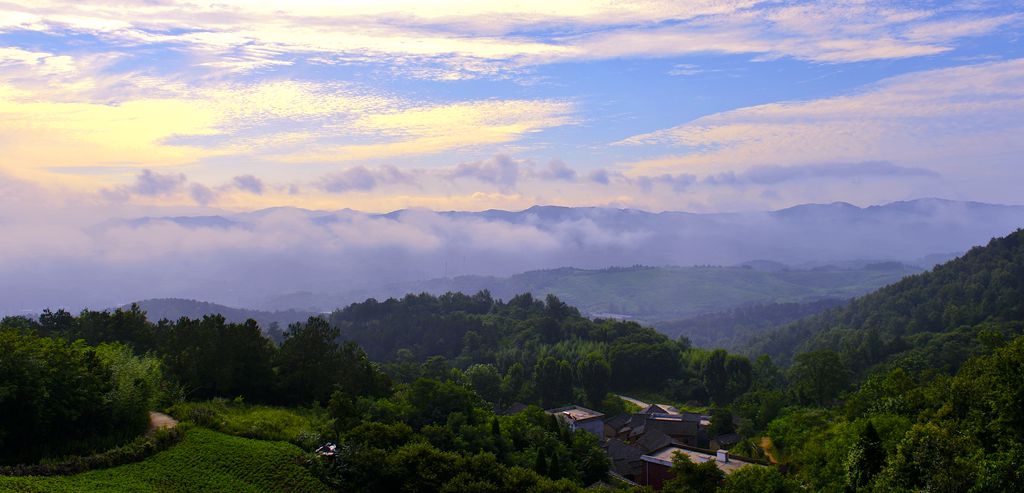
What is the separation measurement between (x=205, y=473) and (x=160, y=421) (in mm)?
4074

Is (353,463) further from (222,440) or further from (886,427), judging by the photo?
(886,427)

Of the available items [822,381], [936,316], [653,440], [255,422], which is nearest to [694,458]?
[653,440]

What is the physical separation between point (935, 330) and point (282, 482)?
239 feet

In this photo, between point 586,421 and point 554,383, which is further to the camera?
point 554,383

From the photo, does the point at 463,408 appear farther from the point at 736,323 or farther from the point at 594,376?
the point at 736,323

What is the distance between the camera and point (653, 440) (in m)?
37.2

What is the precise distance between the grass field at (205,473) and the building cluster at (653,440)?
44.3 feet

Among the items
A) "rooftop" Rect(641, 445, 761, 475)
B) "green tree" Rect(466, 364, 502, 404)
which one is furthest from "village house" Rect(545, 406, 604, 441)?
"rooftop" Rect(641, 445, 761, 475)

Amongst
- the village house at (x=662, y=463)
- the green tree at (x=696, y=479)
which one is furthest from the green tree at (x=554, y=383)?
the green tree at (x=696, y=479)

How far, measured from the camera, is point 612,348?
220ft

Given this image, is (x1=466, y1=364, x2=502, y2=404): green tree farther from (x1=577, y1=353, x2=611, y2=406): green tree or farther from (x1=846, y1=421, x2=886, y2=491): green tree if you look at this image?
(x1=846, y1=421, x2=886, y2=491): green tree

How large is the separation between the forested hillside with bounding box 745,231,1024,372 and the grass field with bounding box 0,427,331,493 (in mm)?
48804

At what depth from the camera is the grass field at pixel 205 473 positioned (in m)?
17.0

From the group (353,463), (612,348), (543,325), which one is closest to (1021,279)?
(612,348)
